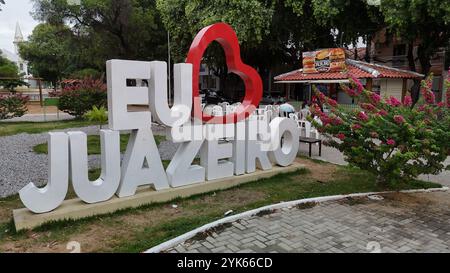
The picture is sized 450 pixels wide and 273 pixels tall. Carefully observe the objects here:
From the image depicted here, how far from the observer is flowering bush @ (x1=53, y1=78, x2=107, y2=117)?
52.4ft

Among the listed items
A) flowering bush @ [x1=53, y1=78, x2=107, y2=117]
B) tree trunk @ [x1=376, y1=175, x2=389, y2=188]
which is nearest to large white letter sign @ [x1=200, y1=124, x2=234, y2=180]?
tree trunk @ [x1=376, y1=175, x2=389, y2=188]

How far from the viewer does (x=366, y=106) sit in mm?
5910

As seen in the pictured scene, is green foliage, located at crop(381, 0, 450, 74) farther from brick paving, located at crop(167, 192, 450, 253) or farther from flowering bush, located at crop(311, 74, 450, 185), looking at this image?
Answer: brick paving, located at crop(167, 192, 450, 253)

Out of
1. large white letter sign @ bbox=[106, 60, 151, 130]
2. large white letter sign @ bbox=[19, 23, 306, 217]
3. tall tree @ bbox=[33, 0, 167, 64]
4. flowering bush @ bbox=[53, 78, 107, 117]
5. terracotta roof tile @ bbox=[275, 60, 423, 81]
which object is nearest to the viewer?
large white letter sign @ bbox=[19, 23, 306, 217]

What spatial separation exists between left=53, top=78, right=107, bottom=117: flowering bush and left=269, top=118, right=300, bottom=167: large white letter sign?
10.8 metres

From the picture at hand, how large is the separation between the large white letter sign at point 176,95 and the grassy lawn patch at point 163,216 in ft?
4.36

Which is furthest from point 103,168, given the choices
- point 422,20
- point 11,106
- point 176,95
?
point 422,20

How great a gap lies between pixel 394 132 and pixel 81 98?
1394 centimetres

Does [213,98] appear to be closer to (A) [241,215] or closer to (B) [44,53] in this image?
(B) [44,53]

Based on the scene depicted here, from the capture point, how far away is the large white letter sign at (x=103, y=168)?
477 cm

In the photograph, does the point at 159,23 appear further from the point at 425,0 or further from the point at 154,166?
the point at 154,166

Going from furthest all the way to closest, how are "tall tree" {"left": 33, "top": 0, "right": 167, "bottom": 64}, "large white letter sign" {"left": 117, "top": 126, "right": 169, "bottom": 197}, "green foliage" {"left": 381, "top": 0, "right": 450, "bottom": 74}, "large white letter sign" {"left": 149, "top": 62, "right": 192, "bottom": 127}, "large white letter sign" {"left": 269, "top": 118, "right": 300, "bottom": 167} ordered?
"tall tree" {"left": 33, "top": 0, "right": 167, "bottom": 64} → "green foliage" {"left": 381, "top": 0, "right": 450, "bottom": 74} → "large white letter sign" {"left": 269, "top": 118, "right": 300, "bottom": 167} → "large white letter sign" {"left": 149, "top": 62, "right": 192, "bottom": 127} → "large white letter sign" {"left": 117, "top": 126, "right": 169, "bottom": 197}

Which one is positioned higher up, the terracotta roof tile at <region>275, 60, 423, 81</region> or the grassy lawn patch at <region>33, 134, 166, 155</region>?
the terracotta roof tile at <region>275, 60, 423, 81</region>

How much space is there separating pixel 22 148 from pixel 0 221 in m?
5.34
